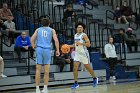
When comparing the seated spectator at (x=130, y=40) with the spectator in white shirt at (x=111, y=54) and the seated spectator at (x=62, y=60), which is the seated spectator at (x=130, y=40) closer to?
the spectator in white shirt at (x=111, y=54)

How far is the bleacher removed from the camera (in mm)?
13055

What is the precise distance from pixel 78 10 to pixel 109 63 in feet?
15.8

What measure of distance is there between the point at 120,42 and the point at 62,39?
2.94 m

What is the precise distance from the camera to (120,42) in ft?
56.9

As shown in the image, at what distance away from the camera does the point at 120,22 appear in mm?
A: 20156

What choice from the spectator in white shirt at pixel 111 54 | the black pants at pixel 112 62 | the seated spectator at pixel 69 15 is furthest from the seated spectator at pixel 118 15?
the black pants at pixel 112 62

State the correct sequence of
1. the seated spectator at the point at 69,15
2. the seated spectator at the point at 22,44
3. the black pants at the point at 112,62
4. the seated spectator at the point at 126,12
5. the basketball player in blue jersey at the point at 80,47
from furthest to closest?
1. the seated spectator at the point at 126,12
2. the seated spectator at the point at 69,15
3. the black pants at the point at 112,62
4. the seated spectator at the point at 22,44
5. the basketball player in blue jersey at the point at 80,47

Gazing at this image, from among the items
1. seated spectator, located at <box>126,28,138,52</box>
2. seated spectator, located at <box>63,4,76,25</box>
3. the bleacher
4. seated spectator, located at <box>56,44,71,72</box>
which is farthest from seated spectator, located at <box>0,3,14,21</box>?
seated spectator, located at <box>126,28,138,52</box>

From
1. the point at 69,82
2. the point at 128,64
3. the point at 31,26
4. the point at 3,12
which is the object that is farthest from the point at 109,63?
the point at 3,12

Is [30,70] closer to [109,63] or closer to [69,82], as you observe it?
[69,82]

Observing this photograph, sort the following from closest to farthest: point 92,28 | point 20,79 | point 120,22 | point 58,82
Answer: point 20,79
point 58,82
point 92,28
point 120,22

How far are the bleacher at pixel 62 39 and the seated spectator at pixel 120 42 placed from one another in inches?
13.7

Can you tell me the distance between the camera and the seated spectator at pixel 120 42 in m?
17.1

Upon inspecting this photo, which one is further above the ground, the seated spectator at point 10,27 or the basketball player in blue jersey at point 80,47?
the seated spectator at point 10,27
